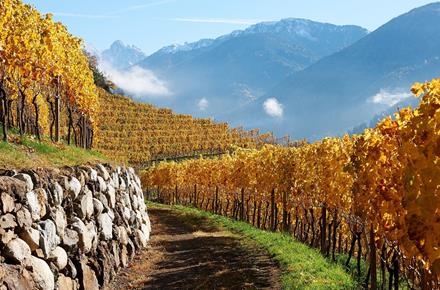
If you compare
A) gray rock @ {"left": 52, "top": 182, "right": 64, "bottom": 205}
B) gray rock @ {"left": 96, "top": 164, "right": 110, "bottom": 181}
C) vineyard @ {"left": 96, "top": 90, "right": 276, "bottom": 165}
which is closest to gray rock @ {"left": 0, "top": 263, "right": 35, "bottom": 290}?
gray rock @ {"left": 52, "top": 182, "right": 64, "bottom": 205}

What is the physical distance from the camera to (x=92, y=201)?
55.2 ft

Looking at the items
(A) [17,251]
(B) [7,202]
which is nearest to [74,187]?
(B) [7,202]

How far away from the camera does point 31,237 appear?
1136 centimetres

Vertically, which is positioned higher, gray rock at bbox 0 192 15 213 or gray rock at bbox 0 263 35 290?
gray rock at bbox 0 192 15 213

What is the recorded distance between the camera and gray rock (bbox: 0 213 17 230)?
1043cm

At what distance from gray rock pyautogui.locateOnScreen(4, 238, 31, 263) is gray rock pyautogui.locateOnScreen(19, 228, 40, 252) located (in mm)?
198

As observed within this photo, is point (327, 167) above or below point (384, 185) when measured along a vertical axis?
above

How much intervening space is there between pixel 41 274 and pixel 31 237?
894 millimetres

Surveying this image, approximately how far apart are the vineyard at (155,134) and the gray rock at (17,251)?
11090cm

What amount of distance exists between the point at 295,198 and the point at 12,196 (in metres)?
23.0

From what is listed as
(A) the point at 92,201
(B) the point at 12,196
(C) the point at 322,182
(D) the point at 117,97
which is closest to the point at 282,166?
(C) the point at 322,182

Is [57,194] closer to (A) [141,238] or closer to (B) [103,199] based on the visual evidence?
(B) [103,199]

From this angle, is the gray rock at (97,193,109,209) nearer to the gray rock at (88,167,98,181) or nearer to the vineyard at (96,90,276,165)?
the gray rock at (88,167,98,181)

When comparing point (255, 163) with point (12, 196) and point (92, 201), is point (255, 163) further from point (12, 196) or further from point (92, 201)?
point (12, 196)
